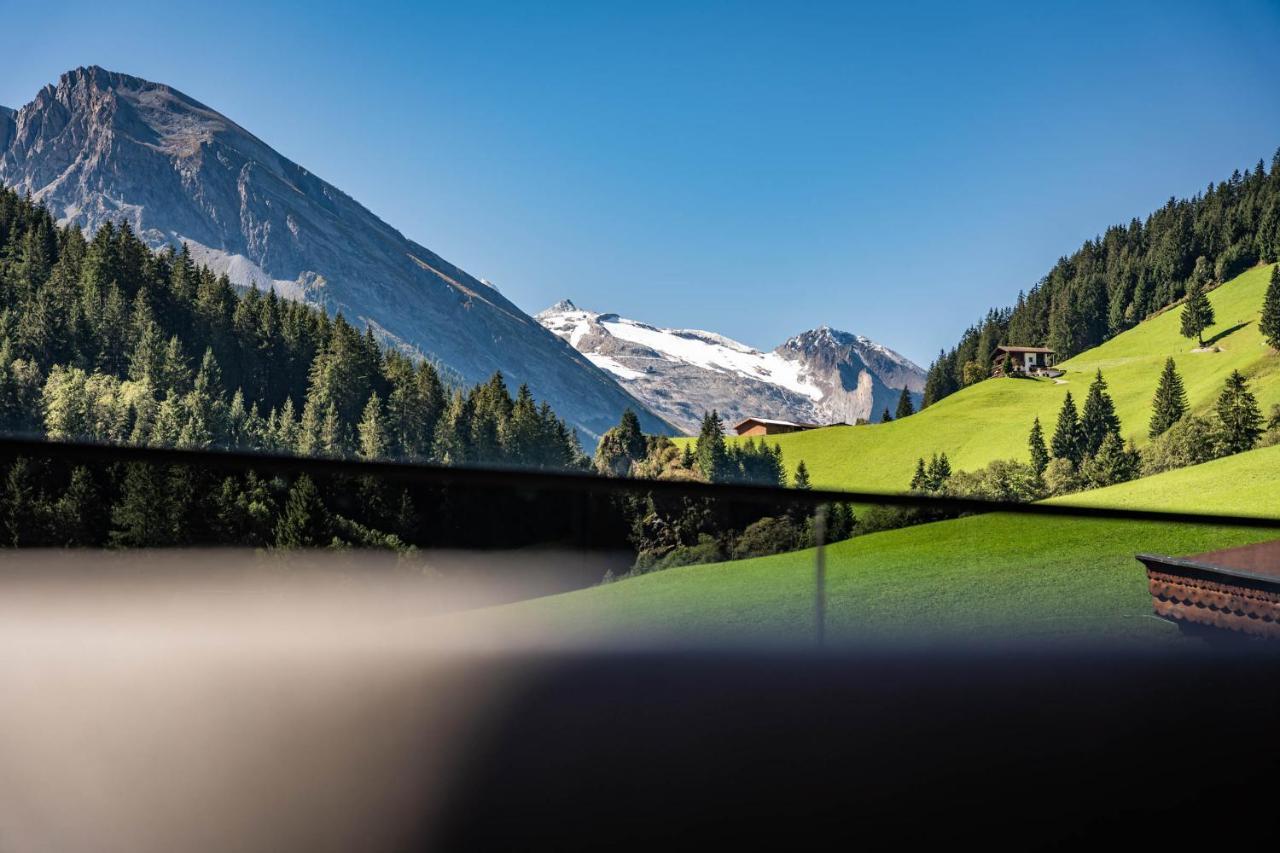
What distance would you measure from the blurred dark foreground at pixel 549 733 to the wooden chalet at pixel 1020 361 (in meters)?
70.1

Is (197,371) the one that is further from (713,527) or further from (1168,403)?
(713,527)

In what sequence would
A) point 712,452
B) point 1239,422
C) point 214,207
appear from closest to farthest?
point 1239,422 → point 712,452 → point 214,207

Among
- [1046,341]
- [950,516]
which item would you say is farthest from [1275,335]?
[950,516]

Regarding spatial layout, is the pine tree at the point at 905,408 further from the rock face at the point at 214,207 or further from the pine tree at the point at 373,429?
the rock face at the point at 214,207

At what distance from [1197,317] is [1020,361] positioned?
11210 mm

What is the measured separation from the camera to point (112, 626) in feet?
3.54

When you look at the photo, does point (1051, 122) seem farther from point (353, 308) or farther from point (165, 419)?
point (353, 308)

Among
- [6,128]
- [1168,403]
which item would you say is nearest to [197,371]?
[1168,403]

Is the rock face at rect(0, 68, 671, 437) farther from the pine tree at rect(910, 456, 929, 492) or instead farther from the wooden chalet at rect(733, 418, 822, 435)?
the pine tree at rect(910, 456, 929, 492)

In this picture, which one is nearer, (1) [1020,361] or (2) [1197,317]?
(2) [1197,317]

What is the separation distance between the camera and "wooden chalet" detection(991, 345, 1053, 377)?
67750 millimetres

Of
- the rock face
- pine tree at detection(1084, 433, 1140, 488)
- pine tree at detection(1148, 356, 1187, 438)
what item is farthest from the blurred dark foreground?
the rock face

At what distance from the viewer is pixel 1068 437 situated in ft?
185

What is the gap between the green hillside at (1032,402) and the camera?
55.9 m
